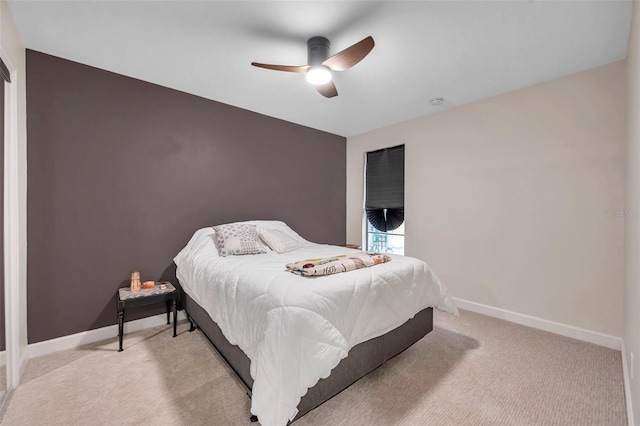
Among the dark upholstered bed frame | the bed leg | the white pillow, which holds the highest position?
the white pillow

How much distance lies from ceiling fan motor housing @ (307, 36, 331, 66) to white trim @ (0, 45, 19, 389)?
1.99 meters

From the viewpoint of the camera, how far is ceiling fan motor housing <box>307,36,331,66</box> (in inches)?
83.0

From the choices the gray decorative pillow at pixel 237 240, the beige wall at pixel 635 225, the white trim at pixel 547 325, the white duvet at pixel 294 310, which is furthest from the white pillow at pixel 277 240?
the beige wall at pixel 635 225

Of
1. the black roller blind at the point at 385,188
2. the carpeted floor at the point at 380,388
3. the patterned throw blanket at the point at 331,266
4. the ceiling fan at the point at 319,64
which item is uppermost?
the ceiling fan at the point at 319,64

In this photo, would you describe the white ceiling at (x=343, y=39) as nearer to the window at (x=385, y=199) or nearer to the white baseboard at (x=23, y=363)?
the window at (x=385, y=199)

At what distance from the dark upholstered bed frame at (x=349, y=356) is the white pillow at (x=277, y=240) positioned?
94 centimetres

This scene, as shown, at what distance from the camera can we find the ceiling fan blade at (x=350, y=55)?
177 centimetres

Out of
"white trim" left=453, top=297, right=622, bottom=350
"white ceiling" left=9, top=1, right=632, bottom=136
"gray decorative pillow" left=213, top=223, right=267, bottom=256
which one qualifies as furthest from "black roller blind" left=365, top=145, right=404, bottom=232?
"gray decorative pillow" left=213, top=223, right=267, bottom=256

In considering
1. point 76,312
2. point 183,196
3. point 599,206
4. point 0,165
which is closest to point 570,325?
point 599,206

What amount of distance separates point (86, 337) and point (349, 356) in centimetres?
243

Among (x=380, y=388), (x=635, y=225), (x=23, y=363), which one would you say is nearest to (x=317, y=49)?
(x=635, y=225)

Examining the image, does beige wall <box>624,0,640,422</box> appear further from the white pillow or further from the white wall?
the white wall

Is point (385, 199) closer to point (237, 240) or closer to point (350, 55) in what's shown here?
point (237, 240)

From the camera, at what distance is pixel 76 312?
8.09 feet
